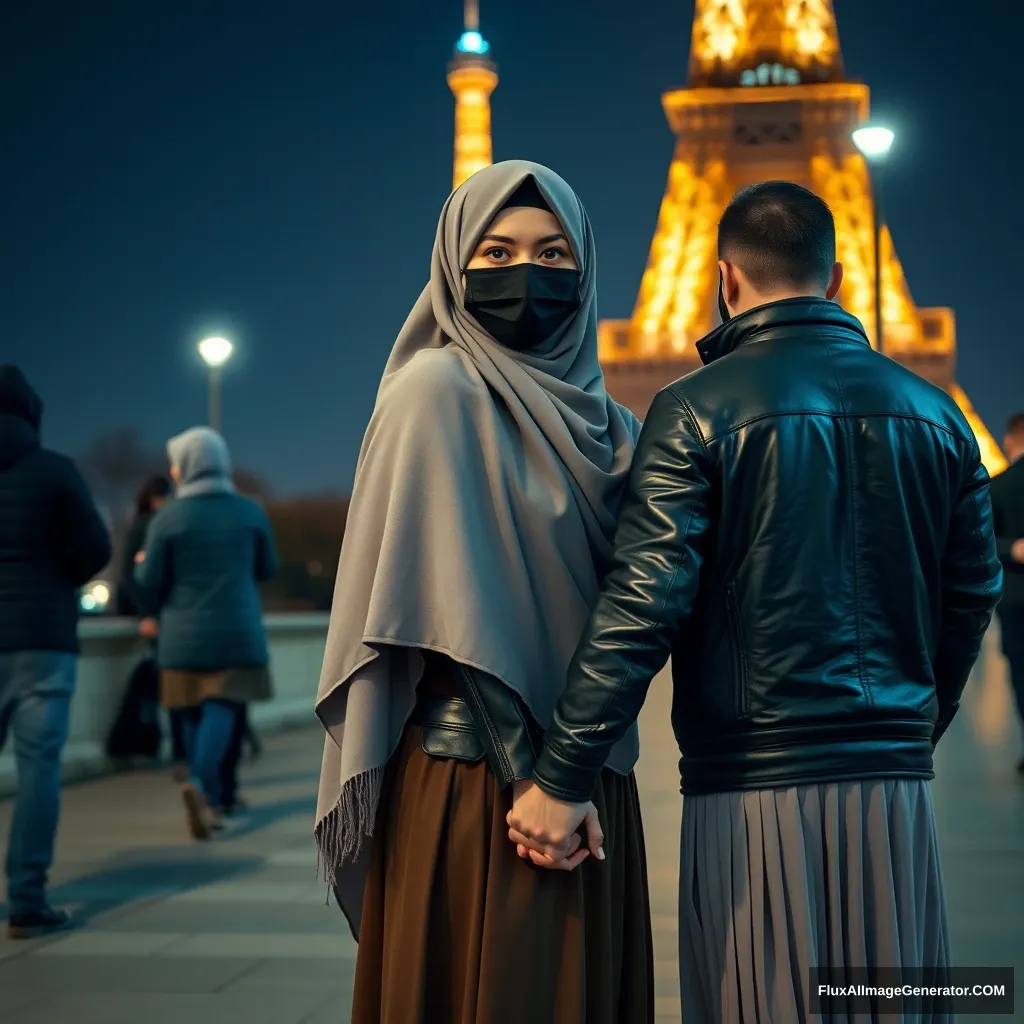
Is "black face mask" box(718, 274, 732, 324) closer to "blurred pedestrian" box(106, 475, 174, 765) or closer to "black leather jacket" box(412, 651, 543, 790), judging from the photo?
"black leather jacket" box(412, 651, 543, 790)

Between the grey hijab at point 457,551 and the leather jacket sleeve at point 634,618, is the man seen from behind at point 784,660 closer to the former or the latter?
the leather jacket sleeve at point 634,618

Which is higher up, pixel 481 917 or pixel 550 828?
pixel 550 828

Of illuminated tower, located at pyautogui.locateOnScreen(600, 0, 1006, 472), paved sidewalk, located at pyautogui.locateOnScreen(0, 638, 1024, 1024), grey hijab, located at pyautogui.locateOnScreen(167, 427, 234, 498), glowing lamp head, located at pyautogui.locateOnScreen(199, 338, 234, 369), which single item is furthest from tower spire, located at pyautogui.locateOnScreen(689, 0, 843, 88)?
grey hijab, located at pyautogui.locateOnScreen(167, 427, 234, 498)

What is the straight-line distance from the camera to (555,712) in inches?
111

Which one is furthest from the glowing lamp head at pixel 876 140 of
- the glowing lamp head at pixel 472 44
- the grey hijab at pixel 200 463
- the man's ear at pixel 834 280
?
the glowing lamp head at pixel 472 44

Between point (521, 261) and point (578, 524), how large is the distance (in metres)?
0.57

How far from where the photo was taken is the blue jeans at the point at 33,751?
5840 millimetres

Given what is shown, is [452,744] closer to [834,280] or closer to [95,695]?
[834,280]

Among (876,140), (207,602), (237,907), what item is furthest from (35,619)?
(876,140)

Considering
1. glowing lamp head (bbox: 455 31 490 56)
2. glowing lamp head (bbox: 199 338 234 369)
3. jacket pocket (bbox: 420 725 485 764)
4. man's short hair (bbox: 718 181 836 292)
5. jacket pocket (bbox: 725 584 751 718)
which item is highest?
glowing lamp head (bbox: 455 31 490 56)

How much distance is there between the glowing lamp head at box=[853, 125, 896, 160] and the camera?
1972cm

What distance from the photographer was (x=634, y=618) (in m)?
2.77

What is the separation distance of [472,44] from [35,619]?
6156 cm

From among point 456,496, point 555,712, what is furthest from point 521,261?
point 555,712
